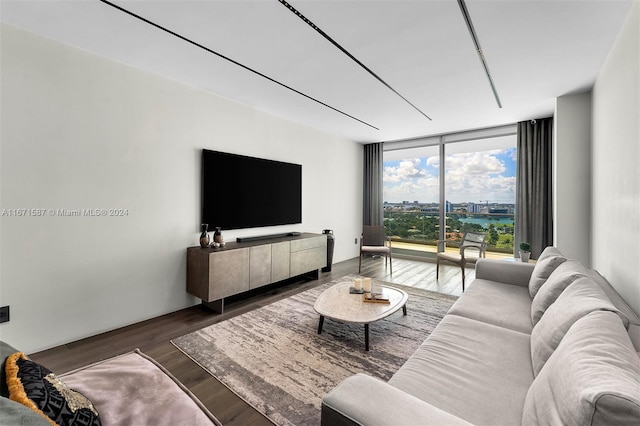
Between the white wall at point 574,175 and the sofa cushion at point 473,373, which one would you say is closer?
the sofa cushion at point 473,373

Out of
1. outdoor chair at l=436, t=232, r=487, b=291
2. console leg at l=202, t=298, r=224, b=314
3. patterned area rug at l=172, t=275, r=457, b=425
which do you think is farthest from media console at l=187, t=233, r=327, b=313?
outdoor chair at l=436, t=232, r=487, b=291

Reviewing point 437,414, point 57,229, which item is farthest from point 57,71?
point 437,414

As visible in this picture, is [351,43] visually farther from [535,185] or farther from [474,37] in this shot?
[535,185]

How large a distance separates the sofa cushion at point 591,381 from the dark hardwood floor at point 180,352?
1.35 m

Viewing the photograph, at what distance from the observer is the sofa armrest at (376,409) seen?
2.73 feet

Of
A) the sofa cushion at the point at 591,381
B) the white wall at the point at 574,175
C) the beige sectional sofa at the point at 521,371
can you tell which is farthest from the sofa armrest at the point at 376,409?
the white wall at the point at 574,175

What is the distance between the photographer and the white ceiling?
1.89 m

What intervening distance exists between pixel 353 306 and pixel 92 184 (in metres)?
2.56

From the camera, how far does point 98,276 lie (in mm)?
2535

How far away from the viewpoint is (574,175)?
3301 millimetres

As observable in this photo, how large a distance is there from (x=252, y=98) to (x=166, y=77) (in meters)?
0.95

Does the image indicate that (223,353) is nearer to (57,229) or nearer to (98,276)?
(98,276)

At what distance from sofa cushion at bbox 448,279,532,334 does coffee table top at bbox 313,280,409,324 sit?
1.80 ft

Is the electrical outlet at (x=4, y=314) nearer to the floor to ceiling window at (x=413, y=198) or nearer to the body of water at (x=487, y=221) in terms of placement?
the floor to ceiling window at (x=413, y=198)
